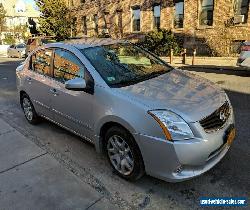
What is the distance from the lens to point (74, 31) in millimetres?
29156

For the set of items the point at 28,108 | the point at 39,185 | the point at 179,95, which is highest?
the point at 179,95

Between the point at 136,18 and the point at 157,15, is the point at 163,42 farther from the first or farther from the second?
the point at 136,18

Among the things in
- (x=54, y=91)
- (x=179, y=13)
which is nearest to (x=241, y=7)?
(x=179, y=13)

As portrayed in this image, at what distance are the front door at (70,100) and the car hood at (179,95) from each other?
69 centimetres

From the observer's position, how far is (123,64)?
13.7 feet

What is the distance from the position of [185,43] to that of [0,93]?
13470 mm

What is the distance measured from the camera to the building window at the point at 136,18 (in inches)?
873

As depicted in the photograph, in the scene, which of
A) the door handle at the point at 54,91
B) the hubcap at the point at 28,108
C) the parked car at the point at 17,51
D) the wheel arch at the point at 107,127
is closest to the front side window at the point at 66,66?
the door handle at the point at 54,91

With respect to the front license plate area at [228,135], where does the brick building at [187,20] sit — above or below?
above

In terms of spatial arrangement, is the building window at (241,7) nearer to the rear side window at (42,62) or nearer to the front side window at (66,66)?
the rear side window at (42,62)

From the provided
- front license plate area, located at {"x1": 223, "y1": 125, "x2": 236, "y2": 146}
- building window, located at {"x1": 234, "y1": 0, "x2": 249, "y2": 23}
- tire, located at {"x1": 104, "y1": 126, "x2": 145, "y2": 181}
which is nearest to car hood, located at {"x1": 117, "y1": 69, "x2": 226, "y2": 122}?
front license plate area, located at {"x1": 223, "y1": 125, "x2": 236, "y2": 146}

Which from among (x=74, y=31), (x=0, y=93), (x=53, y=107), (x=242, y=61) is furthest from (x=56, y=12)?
(x=53, y=107)

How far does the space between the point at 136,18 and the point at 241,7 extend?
8816mm

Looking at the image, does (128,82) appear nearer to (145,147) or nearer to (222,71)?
(145,147)
